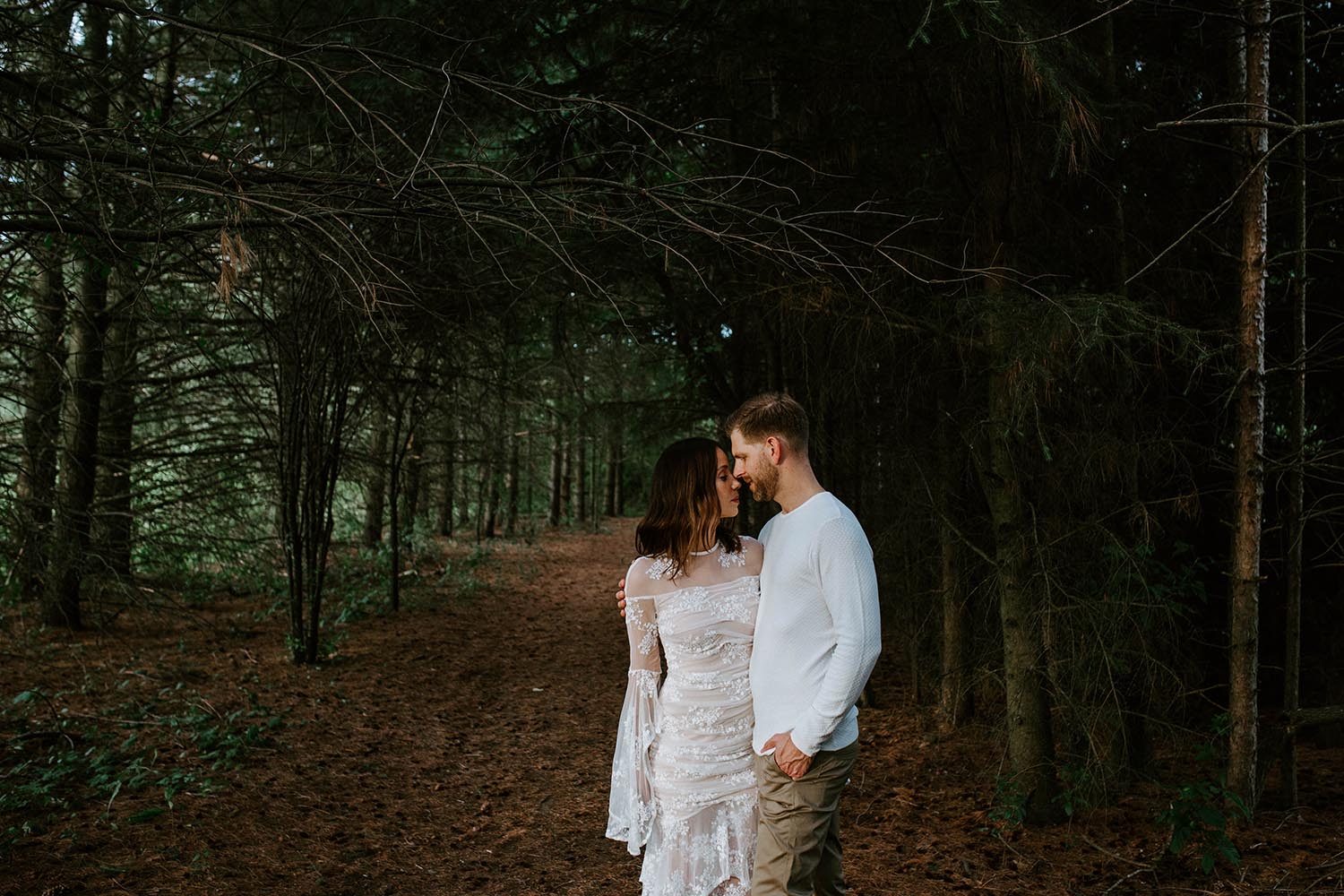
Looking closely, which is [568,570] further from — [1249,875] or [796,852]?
[796,852]

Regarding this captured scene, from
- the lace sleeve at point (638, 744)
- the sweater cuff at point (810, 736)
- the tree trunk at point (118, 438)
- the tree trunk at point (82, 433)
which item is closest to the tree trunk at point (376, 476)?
the tree trunk at point (118, 438)

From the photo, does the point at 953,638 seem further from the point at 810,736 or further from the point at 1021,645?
the point at 810,736

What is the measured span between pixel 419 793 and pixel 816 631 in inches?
164

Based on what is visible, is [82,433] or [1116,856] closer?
[1116,856]

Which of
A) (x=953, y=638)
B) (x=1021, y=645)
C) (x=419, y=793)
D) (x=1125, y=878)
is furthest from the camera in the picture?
(x=953, y=638)

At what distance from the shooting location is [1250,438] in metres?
4.81

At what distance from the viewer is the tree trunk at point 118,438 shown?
7.95m

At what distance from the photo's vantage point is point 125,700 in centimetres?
670

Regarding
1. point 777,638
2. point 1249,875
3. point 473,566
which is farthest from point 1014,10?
point 473,566

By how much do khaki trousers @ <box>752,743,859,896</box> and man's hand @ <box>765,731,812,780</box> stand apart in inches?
1.8

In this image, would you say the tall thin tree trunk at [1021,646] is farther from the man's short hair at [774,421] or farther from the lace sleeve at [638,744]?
the lace sleeve at [638,744]

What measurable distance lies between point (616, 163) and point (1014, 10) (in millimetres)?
2865

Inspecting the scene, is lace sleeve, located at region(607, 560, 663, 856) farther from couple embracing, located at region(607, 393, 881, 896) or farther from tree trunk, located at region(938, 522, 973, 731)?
tree trunk, located at region(938, 522, 973, 731)

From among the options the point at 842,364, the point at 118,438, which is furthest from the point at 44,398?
the point at 842,364
